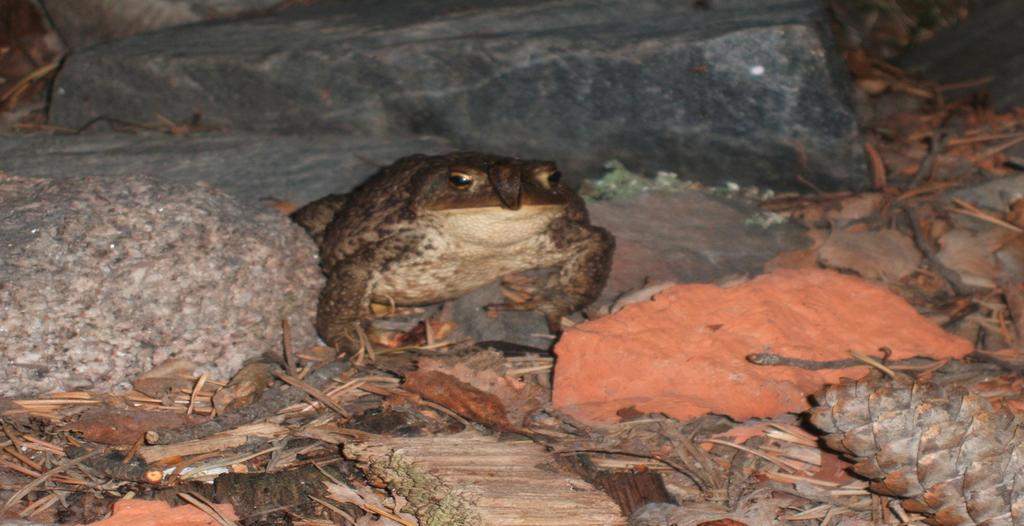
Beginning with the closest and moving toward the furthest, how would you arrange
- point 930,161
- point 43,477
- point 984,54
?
point 43,477 < point 930,161 < point 984,54

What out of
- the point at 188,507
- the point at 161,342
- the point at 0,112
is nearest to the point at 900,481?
the point at 188,507

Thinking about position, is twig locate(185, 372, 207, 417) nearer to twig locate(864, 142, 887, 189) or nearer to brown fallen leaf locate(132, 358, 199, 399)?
brown fallen leaf locate(132, 358, 199, 399)

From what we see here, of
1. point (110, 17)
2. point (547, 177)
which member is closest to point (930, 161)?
point (547, 177)

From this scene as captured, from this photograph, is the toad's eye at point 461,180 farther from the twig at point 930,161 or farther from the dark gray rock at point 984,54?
the dark gray rock at point 984,54

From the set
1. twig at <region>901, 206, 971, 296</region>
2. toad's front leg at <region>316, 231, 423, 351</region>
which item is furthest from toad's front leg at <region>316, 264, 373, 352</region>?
twig at <region>901, 206, 971, 296</region>

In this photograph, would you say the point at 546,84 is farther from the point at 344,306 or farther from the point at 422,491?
the point at 422,491

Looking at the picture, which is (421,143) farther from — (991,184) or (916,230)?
(991,184)

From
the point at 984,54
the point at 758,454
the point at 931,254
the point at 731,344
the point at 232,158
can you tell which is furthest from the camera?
the point at 984,54

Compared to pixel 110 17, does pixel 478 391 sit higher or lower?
lower
